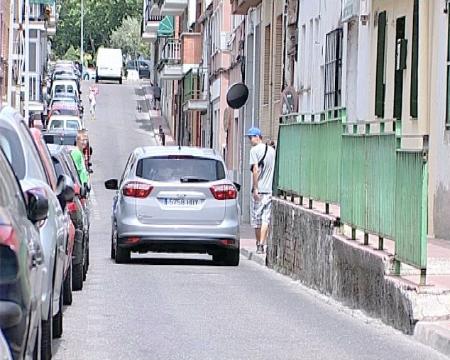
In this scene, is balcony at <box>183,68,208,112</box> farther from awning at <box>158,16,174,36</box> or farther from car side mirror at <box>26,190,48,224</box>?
car side mirror at <box>26,190,48,224</box>

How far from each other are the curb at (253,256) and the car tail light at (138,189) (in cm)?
300

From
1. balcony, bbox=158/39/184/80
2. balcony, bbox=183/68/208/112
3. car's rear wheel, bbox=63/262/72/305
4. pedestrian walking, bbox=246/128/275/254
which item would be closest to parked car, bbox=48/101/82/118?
balcony, bbox=158/39/184/80

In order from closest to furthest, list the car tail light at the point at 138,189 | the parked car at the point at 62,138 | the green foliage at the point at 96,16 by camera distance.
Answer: the car tail light at the point at 138,189 → the parked car at the point at 62,138 → the green foliage at the point at 96,16

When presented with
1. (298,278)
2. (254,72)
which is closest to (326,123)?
(298,278)

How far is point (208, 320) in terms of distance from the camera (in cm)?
1483

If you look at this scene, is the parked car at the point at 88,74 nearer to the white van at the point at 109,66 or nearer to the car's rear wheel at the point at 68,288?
the white van at the point at 109,66

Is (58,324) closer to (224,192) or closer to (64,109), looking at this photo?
(224,192)

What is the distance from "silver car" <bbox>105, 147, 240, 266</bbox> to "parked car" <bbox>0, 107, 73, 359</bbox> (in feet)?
29.6

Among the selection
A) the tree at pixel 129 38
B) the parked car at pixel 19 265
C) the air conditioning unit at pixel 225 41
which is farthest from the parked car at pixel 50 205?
the tree at pixel 129 38

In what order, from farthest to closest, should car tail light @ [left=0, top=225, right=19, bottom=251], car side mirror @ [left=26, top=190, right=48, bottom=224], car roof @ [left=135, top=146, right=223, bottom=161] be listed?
car roof @ [left=135, top=146, right=223, bottom=161]
car side mirror @ [left=26, top=190, right=48, bottom=224]
car tail light @ [left=0, top=225, right=19, bottom=251]

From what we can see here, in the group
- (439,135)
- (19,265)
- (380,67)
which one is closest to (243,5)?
(380,67)

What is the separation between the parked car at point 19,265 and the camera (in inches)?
332

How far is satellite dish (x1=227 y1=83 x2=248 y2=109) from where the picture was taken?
3884cm

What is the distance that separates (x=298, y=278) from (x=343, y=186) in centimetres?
352
